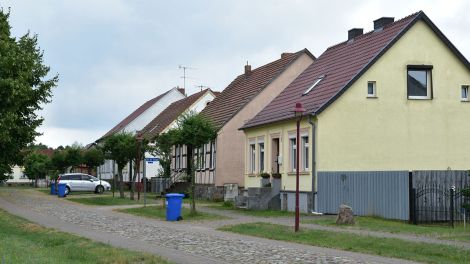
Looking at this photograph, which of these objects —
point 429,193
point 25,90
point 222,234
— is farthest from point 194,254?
point 25,90

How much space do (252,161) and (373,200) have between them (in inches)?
463

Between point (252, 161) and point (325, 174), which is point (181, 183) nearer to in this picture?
point (252, 161)

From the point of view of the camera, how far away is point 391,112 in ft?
101

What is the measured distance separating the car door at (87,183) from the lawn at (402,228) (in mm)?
36615

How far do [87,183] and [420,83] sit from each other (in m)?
35.4

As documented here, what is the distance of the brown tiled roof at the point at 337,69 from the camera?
30438 mm

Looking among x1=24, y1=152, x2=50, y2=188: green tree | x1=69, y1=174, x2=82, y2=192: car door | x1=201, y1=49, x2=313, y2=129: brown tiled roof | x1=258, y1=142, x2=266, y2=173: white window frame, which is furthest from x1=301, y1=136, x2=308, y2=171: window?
x1=24, y1=152, x2=50, y2=188: green tree

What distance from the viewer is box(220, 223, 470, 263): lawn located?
15656mm

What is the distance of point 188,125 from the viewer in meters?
33.9

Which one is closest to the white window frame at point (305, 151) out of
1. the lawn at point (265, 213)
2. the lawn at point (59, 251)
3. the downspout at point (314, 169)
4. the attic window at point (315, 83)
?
the downspout at point (314, 169)

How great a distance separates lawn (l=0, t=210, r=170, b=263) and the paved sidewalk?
78cm

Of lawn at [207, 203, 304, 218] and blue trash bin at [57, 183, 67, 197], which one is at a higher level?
blue trash bin at [57, 183, 67, 197]

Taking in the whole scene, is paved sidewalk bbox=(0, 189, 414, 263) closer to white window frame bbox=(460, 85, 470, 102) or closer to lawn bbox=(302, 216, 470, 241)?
lawn bbox=(302, 216, 470, 241)

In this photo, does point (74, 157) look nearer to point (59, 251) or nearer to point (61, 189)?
point (61, 189)
